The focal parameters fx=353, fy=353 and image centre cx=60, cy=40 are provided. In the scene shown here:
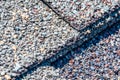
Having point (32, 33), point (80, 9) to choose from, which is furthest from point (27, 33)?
point (80, 9)

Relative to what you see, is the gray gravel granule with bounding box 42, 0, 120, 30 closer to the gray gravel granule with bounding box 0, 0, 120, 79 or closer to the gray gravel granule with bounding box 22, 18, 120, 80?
the gray gravel granule with bounding box 0, 0, 120, 79

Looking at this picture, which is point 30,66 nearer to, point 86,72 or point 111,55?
point 86,72

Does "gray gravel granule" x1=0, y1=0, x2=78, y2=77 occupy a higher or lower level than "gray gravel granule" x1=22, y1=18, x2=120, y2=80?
higher

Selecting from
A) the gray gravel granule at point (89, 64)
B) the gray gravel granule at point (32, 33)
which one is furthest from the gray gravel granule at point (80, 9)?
the gray gravel granule at point (89, 64)

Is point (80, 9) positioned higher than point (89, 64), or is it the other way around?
point (80, 9)

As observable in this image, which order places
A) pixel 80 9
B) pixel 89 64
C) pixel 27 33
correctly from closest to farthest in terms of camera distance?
pixel 89 64, pixel 27 33, pixel 80 9

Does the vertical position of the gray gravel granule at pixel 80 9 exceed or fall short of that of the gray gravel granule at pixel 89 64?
it exceeds it

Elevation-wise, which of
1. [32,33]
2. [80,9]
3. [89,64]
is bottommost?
[89,64]

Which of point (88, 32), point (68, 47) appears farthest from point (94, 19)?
point (68, 47)

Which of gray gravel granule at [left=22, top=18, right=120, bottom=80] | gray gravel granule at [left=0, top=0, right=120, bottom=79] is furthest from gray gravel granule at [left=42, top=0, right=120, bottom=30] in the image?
gray gravel granule at [left=22, top=18, right=120, bottom=80]

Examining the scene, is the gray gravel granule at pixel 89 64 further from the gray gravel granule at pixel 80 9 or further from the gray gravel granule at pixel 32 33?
the gray gravel granule at pixel 80 9

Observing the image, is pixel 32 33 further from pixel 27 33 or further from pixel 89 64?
pixel 89 64
